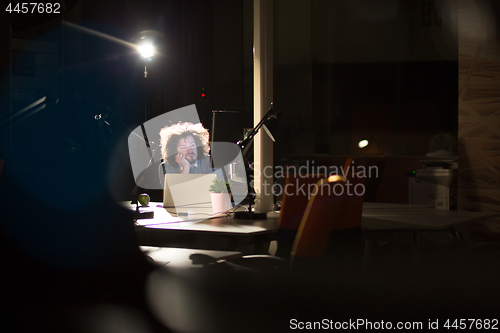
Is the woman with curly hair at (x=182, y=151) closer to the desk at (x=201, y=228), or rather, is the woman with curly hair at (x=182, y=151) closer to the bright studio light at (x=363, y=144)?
the desk at (x=201, y=228)

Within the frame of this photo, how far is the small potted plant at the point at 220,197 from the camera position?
8.42ft

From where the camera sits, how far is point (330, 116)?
26.0 ft

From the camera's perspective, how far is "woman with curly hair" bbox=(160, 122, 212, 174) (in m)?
3.42

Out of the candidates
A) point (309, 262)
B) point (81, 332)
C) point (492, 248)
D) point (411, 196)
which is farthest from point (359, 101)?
→ point (81, 332)

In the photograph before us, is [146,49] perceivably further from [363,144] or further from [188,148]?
[363,144]

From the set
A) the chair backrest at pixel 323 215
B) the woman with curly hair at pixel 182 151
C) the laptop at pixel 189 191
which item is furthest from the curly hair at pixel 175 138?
the chair backrest at pixel 323 215

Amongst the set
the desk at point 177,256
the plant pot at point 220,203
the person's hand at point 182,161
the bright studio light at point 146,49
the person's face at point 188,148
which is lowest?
the desk at point 177,256

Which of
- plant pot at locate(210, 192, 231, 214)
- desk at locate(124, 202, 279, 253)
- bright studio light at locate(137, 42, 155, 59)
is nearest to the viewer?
desk at locate(124, 202, 279, 253)

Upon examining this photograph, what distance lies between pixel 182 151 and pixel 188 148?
53mm

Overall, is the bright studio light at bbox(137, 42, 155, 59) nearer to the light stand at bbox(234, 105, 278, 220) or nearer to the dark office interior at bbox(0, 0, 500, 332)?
the dark office interior at bbox(0, 0, 500, 332)

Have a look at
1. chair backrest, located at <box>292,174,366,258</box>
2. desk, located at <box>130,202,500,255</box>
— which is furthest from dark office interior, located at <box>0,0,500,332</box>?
desk, located at <box>130,202,500,255</box>

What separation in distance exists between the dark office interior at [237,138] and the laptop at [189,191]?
222 millimetres

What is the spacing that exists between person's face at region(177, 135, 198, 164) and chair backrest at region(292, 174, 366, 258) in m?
1.91

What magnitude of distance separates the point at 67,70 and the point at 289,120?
14.6 ft
